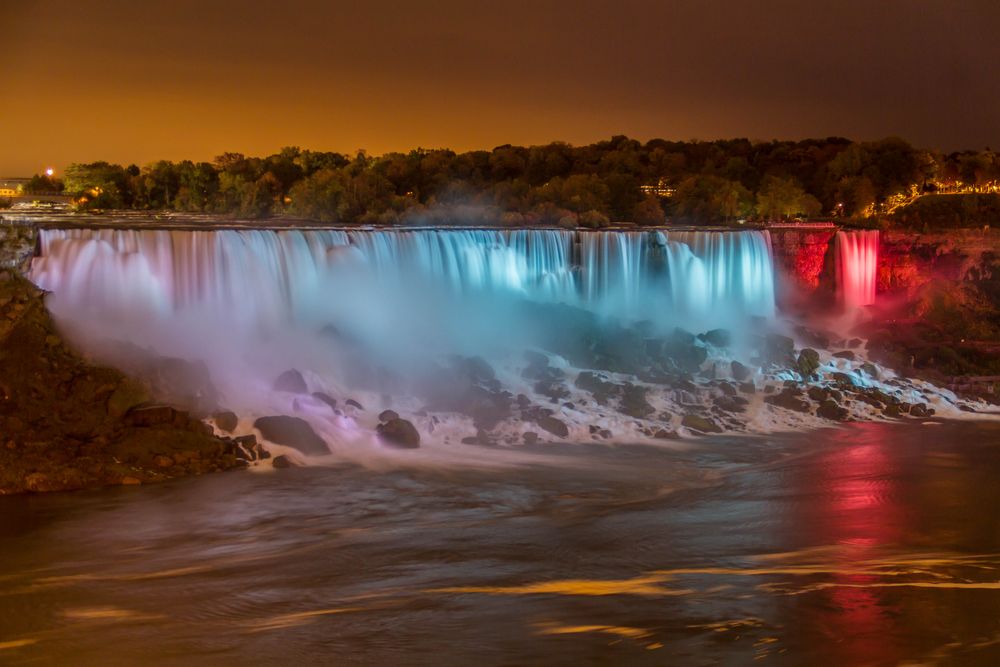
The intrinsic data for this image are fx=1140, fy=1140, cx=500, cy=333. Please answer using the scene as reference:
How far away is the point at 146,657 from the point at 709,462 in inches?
520

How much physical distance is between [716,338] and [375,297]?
9729mm

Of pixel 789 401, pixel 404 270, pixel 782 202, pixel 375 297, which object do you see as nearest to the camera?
pixel 789 401

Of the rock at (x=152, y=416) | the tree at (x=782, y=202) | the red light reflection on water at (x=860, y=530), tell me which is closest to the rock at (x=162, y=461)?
the rock at (x=152, y=416)

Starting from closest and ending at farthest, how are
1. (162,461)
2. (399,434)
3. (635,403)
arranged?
(162,461) → (399,434) → (635,403)

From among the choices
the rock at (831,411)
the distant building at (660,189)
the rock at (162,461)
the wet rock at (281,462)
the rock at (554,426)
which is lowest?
the rock at (831,411)

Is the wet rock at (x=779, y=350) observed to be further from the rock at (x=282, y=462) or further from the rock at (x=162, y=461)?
the rock at (x=162, y=461)

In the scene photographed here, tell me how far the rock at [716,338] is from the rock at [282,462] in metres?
15.2

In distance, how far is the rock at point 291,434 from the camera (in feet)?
70.9

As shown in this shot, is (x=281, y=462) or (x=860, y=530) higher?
(x=281, y=462)

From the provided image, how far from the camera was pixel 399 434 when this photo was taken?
74.7ft

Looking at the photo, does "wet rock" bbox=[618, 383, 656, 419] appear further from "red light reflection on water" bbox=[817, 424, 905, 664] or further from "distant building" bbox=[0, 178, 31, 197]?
"distant building" bbox=[0, 178, 31, 197]

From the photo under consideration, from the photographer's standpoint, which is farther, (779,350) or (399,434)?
(779,350)

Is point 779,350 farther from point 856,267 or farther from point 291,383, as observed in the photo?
point 291,383

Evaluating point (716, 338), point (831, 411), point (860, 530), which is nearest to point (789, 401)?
point (831, 411)
